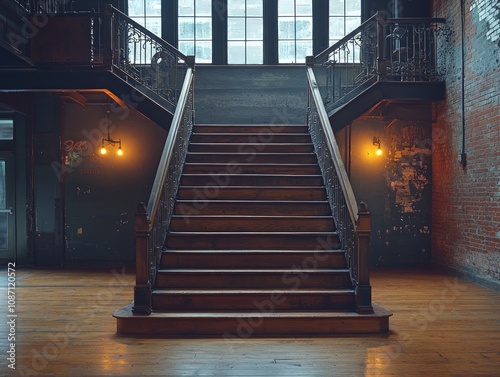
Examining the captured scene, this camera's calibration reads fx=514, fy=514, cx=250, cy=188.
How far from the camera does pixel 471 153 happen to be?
7.50 m

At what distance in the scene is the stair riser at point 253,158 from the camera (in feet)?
23.7

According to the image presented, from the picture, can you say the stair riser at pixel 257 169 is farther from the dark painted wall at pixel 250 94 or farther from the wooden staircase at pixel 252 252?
the dark painted wall at pixel 250 94

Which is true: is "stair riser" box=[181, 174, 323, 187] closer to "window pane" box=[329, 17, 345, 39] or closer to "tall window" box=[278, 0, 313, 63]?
"tall window" box=[278, 0, 313, 63]

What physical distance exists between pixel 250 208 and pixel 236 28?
204 inches

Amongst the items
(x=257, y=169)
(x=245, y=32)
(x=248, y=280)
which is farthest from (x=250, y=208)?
(x=245, y=32)

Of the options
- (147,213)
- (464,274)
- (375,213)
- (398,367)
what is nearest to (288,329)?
(398,367)

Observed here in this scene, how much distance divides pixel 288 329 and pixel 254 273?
820 mm

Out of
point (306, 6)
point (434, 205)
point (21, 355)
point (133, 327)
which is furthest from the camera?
point (306, 6)

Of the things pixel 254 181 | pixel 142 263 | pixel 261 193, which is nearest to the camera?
pixel 142 263

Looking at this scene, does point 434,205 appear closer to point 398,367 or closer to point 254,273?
point 254,273

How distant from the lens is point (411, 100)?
823 cm

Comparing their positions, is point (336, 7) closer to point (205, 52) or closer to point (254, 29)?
point (254, 29)

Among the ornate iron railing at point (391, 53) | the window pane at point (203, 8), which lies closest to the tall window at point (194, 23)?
the window pane at point (203, 8)

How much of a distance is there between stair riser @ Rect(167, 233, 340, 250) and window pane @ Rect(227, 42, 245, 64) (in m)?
5.38
